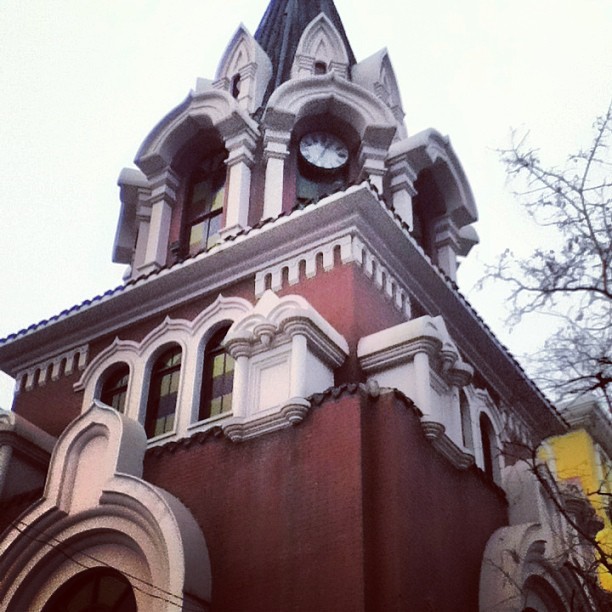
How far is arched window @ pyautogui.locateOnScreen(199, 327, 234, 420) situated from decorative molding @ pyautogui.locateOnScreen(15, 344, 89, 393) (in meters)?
2.79

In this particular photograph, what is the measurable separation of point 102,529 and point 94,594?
2.87ft

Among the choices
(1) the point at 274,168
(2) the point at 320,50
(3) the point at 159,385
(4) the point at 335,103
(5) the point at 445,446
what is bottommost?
(5) the point at 445,446

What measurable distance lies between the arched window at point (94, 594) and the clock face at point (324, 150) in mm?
9091

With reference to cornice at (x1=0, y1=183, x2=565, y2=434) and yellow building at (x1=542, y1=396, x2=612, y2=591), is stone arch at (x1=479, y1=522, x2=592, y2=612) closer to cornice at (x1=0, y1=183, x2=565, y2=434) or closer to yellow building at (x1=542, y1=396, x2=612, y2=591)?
cornice at (x1=0, y1=183, x2=565, y2=434)

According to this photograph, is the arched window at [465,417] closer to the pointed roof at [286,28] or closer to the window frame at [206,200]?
the window frame at [206,200]

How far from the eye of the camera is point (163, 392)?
1546cm

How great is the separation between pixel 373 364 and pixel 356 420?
195 cm

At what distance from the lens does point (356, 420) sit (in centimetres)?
1179

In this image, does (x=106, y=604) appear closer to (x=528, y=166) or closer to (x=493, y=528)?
(x=493, y=528)

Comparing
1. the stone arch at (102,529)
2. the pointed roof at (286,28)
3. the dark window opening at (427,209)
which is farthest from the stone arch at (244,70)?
the stone arch at (102,529)

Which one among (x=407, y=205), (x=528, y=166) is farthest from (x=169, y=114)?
(x=528, y=166)

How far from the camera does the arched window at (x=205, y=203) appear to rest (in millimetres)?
18097

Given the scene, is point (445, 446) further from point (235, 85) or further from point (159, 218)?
point (235, 85)

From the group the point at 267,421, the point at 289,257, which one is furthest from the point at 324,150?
the point at 267,421
